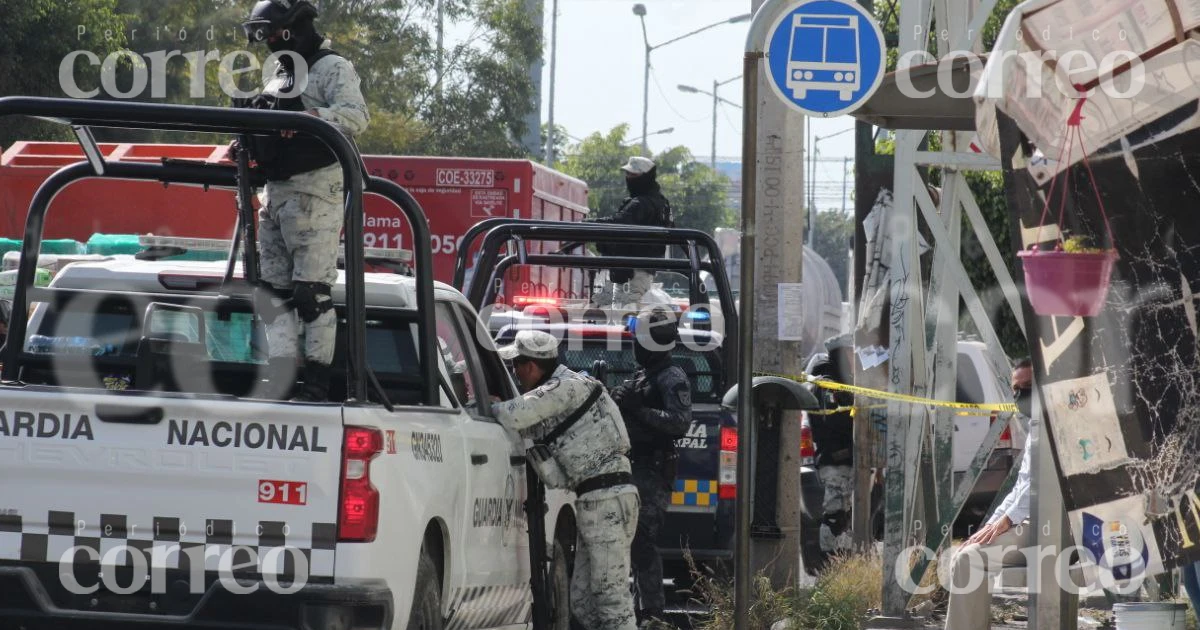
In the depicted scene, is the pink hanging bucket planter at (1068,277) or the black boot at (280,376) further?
the black boot at (280,376)

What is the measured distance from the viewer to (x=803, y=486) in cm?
1261

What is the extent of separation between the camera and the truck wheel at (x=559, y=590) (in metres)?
8.12

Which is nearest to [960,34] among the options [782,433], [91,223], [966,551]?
[782,433]

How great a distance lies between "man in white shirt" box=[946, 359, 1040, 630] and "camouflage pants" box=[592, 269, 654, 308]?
650cm

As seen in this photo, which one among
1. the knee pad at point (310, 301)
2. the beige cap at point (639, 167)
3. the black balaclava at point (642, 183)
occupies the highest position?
the beige cap at point (639, 167)

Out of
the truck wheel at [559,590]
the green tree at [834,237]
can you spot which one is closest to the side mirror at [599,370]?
the truck wheel at [559,590]

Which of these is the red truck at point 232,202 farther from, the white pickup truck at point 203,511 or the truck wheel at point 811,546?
the white pickup truck at point 203,511

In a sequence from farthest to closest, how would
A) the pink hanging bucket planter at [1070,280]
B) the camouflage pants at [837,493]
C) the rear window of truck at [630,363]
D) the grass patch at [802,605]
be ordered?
1. the camouflage pants at [837,493]
2. the rear window of truck at [630,363]
3. the grass patch at [802,605]
4. the pink hanging bucket planter at [1070,280]

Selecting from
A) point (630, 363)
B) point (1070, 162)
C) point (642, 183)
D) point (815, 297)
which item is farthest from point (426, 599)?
point (815, 297)

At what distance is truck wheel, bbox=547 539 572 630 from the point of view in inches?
320

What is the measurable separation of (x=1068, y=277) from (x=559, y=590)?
393 cm

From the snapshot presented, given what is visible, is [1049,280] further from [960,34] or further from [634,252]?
[634,252]

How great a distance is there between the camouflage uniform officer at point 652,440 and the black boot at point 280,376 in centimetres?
354

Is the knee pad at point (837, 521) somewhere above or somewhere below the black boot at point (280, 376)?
below
